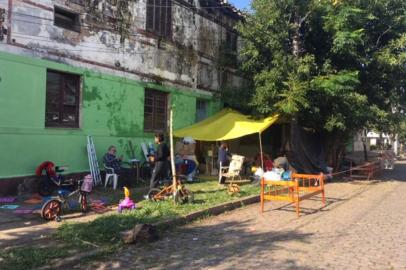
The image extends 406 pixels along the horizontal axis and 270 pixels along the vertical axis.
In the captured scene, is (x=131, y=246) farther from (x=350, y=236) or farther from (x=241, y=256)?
(x=350, y=236)

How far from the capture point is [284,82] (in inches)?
714

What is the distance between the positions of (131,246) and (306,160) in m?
13.5

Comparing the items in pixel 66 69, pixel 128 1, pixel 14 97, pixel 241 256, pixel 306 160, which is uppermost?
pixel 128 1

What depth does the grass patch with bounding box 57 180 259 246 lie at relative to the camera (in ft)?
26.4

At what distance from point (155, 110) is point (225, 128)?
2765 millimetres

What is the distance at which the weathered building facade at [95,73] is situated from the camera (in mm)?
12039

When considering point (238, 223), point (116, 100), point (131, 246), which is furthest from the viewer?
point (116, 100)

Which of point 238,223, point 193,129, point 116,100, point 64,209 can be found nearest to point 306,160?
point 193,129

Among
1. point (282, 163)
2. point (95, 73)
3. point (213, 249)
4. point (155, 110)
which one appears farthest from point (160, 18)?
point (213, 249)

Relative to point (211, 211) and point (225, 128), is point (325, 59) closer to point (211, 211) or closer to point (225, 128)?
point (225, 128)

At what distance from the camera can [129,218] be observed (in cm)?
936

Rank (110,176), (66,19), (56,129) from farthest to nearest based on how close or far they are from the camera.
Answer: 1. (110,176)
2. (66,19)
3. (56,129)

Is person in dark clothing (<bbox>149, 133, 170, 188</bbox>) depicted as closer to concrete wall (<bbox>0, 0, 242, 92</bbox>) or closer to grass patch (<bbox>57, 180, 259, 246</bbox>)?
grass patch (<bbox>57, 180, 259, 246</bbox>)

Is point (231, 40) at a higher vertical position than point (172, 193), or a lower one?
higher
